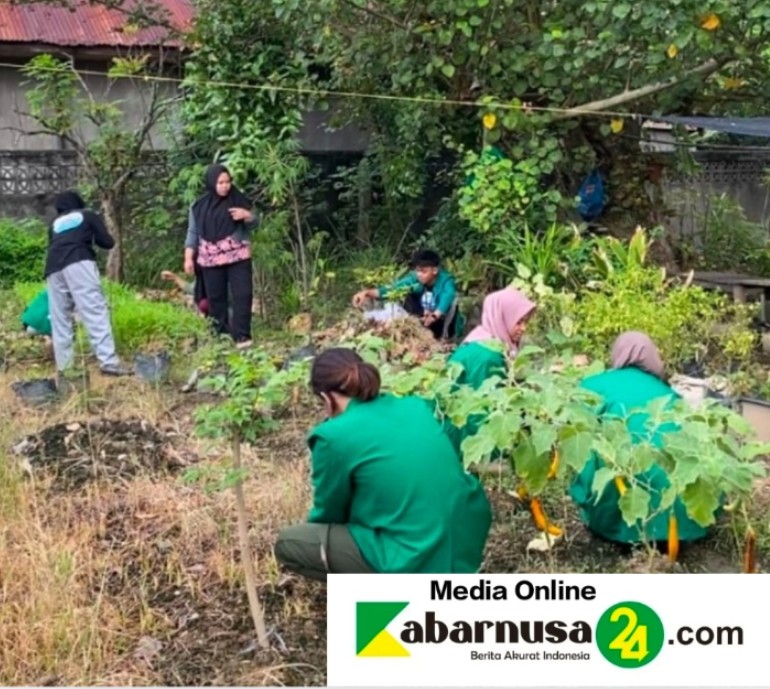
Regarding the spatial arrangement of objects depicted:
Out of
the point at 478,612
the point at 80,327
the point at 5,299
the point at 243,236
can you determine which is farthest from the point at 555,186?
the point at 478,612

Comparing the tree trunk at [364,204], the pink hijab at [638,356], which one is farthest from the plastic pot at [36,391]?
the tree trunk at [364,204]

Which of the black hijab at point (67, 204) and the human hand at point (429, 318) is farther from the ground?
the black hijab at point (67, 204)

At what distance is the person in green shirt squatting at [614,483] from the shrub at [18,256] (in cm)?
692

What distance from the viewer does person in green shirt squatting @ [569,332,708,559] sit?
3.99 m

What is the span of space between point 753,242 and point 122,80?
6417mm

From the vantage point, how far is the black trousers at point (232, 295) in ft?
24.3

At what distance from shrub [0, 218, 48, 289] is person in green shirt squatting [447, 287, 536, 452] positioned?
6322 mm

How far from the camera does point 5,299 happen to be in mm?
8961

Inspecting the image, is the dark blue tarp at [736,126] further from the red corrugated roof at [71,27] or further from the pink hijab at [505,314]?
the red corrugated roof at [71,27]

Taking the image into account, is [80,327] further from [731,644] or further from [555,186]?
[731,644]

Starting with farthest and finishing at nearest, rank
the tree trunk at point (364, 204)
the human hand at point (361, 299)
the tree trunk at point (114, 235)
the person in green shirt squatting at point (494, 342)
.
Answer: the tree trunk at point (364, 204) < the tree trunk at point (114, 235) < the human hand at point (361, 299) < the person in green shirt squatting at point (494, 342)

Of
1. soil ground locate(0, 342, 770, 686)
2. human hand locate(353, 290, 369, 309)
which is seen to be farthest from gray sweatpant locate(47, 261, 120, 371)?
human hand locate(353, 290, 369, 309)

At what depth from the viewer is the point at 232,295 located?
743 centimetres

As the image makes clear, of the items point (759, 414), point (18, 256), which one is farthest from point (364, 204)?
point (759, 414)
